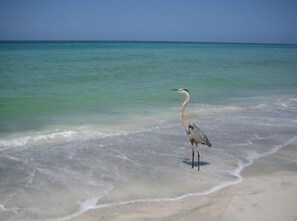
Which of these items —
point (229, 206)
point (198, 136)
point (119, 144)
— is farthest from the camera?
point (119, 144)

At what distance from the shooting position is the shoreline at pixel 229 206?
5.03m

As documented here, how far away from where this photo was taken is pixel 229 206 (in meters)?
5.28

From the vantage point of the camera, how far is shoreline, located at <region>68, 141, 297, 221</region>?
503 centimetres

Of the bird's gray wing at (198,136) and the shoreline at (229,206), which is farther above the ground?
the bird's gray wing at (198,136)

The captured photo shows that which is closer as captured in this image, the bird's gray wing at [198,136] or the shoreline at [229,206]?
the shoreline at [229,206]

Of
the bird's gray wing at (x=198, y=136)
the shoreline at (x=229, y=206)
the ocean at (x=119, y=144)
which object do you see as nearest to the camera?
the shoreline at (x=229, y=206)

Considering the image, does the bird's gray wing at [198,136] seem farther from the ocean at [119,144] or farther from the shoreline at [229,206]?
the shoreline at [229,206]

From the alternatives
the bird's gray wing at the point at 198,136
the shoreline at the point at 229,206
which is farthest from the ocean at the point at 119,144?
the bird's gray wing at the point at 198,136

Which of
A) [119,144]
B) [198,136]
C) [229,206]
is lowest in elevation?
[119,144]

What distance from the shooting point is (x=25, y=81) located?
21.2 metres

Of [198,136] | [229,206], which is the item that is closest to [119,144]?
[198,136]

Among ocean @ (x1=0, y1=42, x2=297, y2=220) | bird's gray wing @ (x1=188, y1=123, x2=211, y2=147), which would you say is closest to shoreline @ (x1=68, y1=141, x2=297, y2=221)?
ocean @ (x1=0, y1=42, x2=297, y2=220)

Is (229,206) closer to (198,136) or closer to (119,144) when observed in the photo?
(198,136)

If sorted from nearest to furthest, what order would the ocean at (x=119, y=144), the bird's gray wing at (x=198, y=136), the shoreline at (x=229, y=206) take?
1. the shoreline at (x=229, y=206)
2. the ocean at (x=119, y=144)
3. the bird's gray wing at (x=198, y=136)
